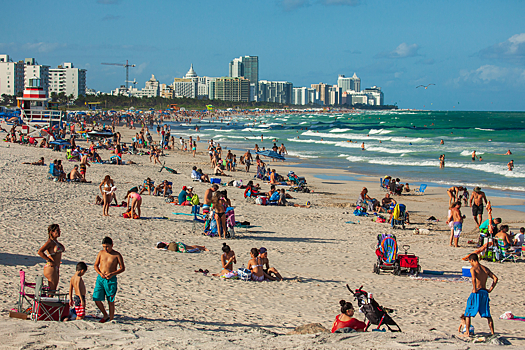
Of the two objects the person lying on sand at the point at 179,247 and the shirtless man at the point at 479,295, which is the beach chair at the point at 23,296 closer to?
the person lying on sand at the point at 179,247

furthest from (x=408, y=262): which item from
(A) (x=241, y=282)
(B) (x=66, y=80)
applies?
(B) (x=66, y=80)

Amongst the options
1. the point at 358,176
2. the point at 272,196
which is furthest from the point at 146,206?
the point at 358,176

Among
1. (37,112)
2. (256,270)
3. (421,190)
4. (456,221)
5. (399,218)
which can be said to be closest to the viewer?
(256,270)

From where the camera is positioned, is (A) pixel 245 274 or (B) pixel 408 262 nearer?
(A) pixel 245 274

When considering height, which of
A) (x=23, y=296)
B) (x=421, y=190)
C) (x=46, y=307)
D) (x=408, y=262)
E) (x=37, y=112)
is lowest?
(x=408, y=262)

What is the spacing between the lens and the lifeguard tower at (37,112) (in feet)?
116

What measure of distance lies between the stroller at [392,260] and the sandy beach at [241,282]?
0.19 m

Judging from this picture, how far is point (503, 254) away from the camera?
9953 mm

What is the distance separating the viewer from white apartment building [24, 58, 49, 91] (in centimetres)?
13938

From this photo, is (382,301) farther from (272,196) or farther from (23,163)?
(23,163)

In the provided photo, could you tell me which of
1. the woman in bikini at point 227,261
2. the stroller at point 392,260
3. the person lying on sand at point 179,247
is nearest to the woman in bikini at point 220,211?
the person lying on sand at point 179,247

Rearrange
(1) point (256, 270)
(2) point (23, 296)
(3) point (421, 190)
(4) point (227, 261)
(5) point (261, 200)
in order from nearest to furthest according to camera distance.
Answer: (2) point (23, 296)
(1) point (256, 270)
(4) point (227, 261)
(5) point (261, 200)
(3) point (421, 190)

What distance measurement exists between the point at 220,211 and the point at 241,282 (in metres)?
2.85

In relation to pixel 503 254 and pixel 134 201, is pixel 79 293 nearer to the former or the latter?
pixel 134 201
